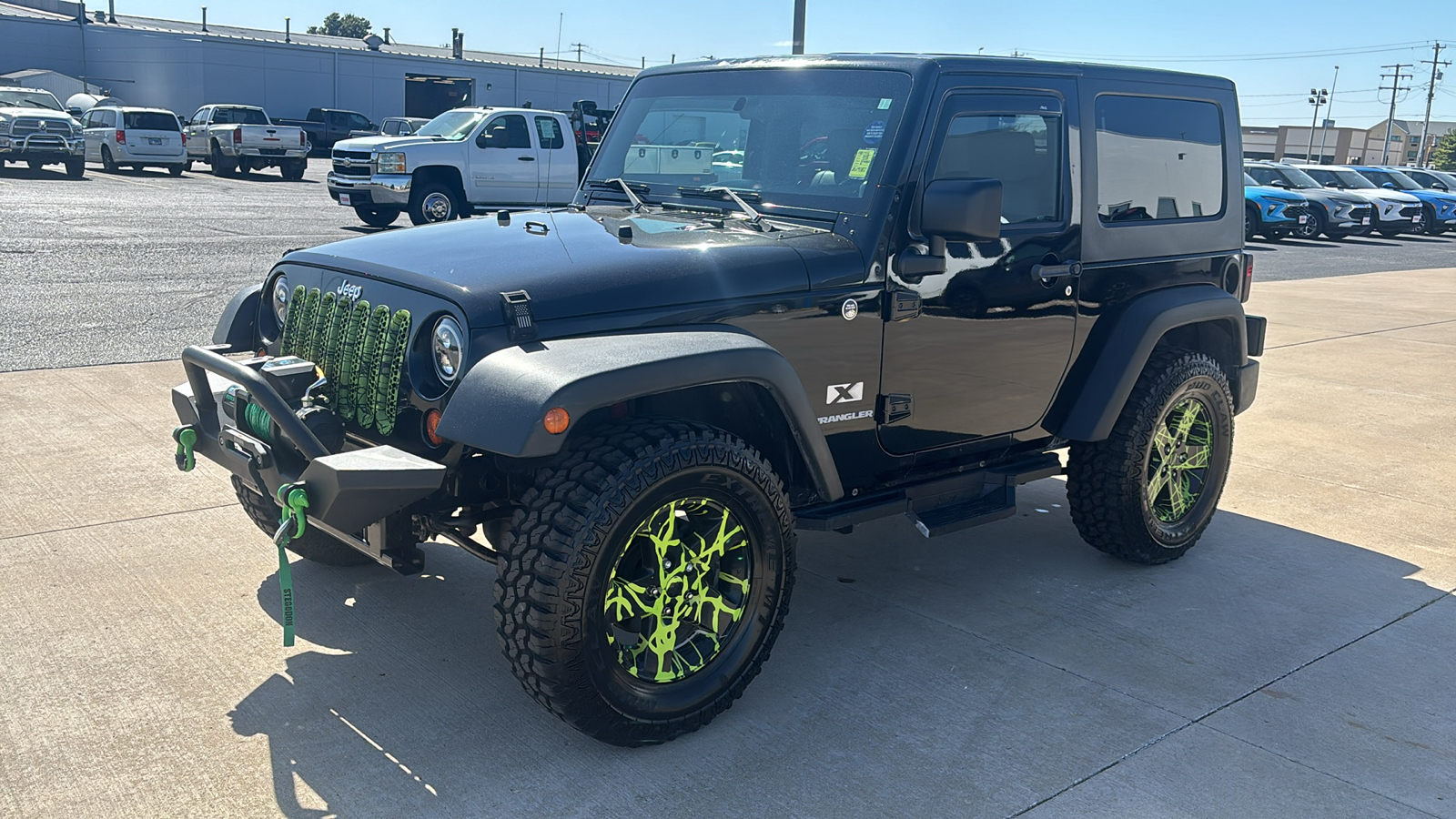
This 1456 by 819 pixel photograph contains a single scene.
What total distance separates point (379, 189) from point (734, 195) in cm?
1452

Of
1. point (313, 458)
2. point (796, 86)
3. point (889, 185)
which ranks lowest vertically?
point (313, 458)

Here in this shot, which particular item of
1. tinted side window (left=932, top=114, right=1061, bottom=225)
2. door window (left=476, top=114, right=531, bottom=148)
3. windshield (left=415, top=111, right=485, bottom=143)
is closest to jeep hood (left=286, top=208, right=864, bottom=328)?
tinted side window (left=932, top=114, right=1061, bottom=225)

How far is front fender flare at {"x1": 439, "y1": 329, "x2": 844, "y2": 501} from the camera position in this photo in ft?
9.97

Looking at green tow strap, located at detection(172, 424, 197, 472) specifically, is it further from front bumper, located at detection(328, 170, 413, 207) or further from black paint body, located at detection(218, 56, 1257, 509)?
front bumper, located at detection(328, 170, 413, 207)

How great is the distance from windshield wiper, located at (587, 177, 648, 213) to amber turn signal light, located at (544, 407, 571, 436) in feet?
5.39

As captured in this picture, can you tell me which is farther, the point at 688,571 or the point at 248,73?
the point at 248,73

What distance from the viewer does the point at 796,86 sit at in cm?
439

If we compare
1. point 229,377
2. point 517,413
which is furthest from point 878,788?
point 229,377

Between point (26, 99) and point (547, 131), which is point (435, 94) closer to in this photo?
point (26, 99)

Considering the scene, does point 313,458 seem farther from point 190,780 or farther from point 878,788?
point 878,788

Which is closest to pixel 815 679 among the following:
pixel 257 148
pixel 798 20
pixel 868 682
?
pixel 868 682

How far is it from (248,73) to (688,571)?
5074cm

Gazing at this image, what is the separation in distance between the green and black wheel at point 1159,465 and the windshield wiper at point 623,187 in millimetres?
1998

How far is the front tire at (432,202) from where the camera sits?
1773 centimetres
